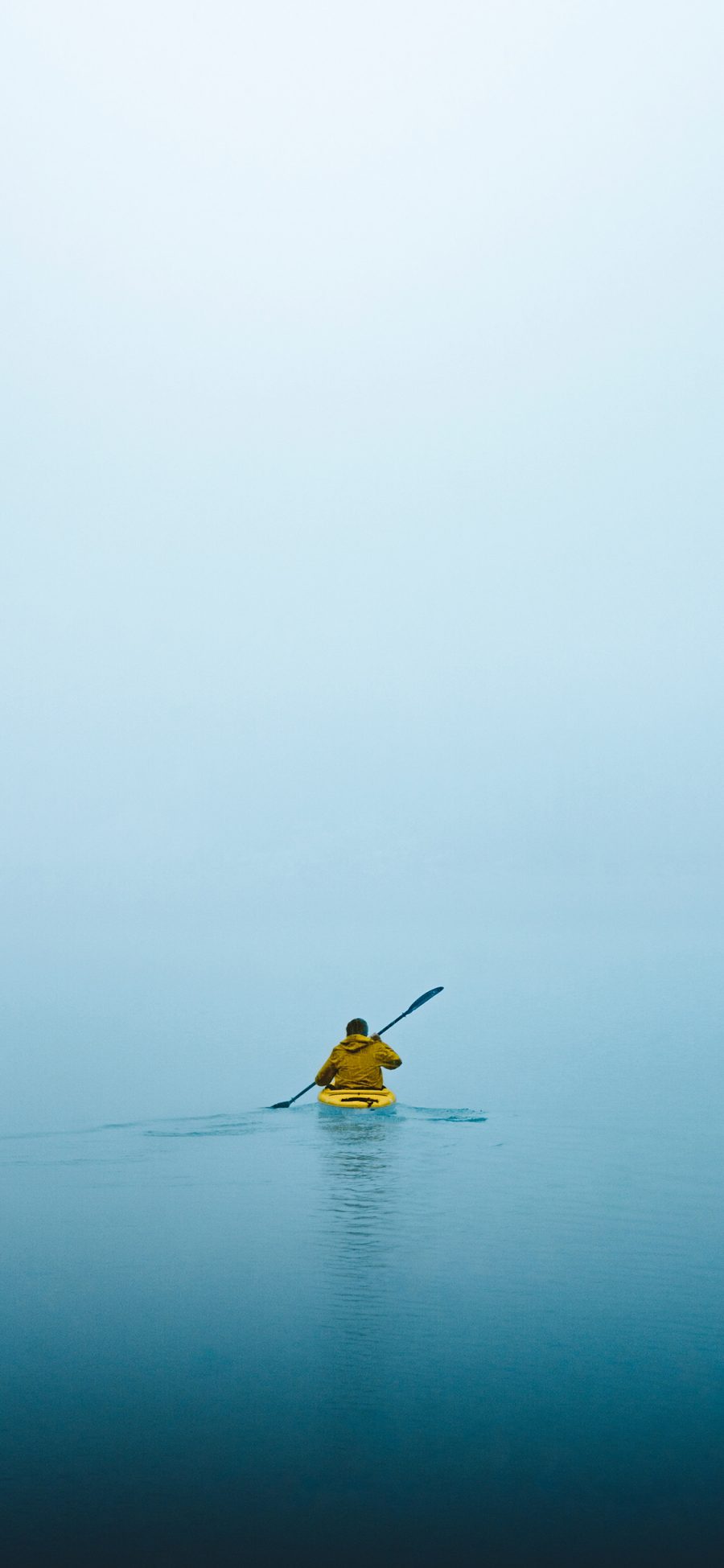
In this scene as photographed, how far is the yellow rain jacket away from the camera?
16.4m

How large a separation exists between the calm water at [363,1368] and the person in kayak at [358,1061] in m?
2.96

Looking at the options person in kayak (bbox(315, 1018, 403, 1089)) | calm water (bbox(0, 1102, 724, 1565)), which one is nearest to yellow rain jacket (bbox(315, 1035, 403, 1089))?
person in kayak (bbox(315, 1018, 403, 1089))

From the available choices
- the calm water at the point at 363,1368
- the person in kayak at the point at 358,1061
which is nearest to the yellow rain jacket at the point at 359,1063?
the person in kayak at the point at 358,1061

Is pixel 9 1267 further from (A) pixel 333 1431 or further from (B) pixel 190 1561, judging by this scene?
(B) pixel 190 1561

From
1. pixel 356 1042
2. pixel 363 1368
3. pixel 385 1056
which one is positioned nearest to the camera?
pixel 363 1368

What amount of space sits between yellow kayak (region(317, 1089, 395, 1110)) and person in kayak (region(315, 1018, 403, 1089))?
0.06m

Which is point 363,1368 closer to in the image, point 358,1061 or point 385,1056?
point 358,1061

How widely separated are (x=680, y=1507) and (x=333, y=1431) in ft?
5.48

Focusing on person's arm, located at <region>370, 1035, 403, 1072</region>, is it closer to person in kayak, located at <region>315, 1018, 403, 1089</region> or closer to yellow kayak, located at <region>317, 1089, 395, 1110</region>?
person in kayak, located at <region>315, 1018, 403, 1089</region>

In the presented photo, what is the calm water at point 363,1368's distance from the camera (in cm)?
494

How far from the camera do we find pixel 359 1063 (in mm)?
16438

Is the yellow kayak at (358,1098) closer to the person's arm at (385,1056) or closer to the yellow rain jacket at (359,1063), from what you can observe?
the yellow rain jacket at (359,1063)

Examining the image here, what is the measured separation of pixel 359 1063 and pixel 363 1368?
9645 millimetres

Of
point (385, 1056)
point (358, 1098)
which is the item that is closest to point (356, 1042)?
point (385, 1056)
